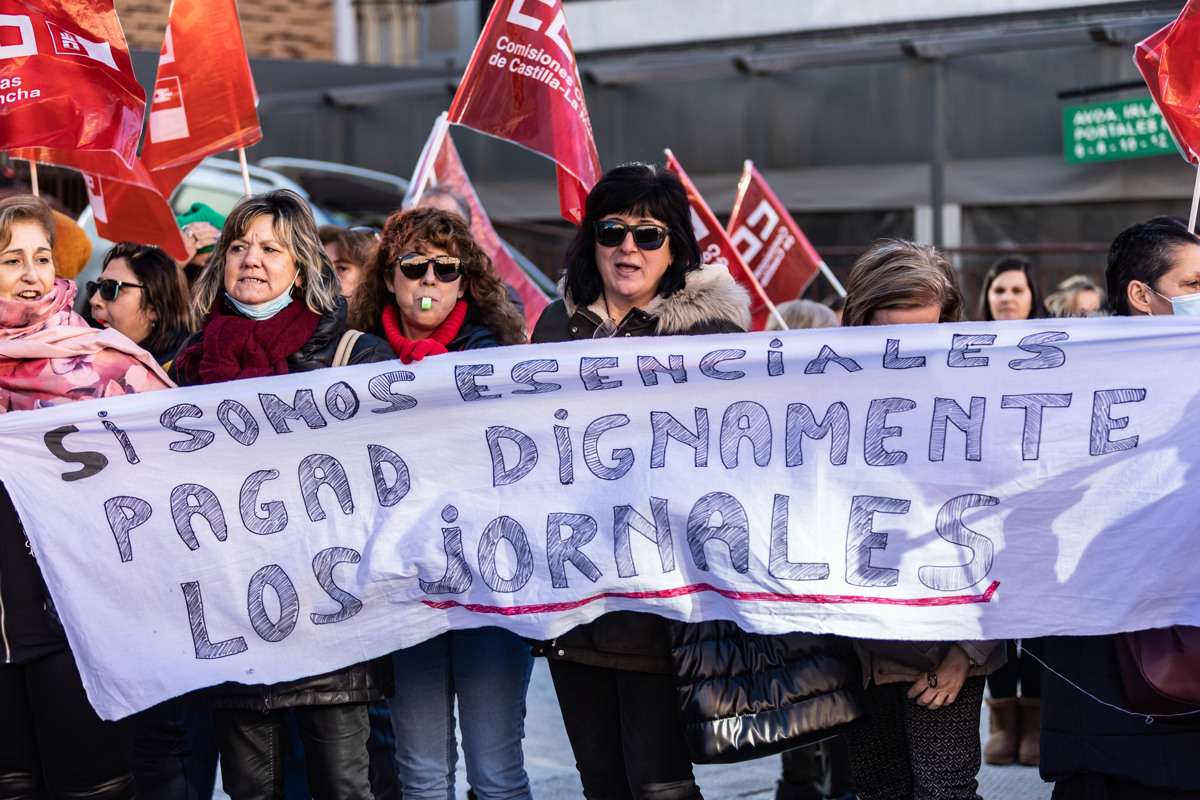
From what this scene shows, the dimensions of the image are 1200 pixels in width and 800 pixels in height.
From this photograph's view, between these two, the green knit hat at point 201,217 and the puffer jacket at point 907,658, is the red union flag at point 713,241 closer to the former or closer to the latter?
the green knit hat at point 201,217

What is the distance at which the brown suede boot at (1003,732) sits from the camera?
5992 mm

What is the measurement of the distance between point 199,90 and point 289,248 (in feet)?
5.31

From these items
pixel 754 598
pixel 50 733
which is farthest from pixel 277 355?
pixel 754 598

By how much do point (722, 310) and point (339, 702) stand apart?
4.46 feet

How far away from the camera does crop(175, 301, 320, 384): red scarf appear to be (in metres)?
4.23

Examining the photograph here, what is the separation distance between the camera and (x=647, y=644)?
3.94 m

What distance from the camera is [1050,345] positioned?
12.7ft

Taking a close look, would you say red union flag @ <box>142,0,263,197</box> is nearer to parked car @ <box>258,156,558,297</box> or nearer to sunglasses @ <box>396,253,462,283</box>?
sunglasses @ <box>396,253,462,283</box>

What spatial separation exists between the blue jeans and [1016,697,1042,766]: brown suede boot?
245 centimetres

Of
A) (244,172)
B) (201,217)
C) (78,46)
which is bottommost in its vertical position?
(201,217)

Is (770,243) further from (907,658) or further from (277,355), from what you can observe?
(907,658)

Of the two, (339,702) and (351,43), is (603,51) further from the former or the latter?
(339,702)

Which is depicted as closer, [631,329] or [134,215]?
[631,329]

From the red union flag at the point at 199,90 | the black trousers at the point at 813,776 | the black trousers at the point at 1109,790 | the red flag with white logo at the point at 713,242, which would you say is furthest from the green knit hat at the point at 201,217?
the black trousers at the point at 1109,790
